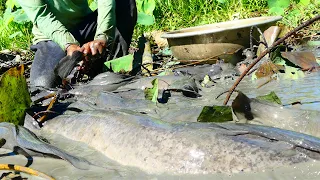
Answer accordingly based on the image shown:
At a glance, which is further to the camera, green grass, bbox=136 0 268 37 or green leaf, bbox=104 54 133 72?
green grass, bbox=136 0 268 37

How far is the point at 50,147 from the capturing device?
2451mm

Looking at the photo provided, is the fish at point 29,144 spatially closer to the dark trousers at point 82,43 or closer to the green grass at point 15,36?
the dark trousers at point 82,43

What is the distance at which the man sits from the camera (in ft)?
14.8

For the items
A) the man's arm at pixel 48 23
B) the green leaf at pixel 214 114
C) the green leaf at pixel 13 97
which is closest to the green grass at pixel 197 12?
the man's arm at pixel 48 23

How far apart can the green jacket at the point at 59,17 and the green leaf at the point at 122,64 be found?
299 millimetres

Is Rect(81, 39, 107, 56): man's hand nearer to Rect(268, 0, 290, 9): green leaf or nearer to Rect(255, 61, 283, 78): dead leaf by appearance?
Rect(255, 61, 283, 78): dead leaf

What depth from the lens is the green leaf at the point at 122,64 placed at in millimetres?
4391

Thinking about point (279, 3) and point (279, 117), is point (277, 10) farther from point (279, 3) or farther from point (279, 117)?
point (279, 117)

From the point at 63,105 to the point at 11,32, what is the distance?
5.46m

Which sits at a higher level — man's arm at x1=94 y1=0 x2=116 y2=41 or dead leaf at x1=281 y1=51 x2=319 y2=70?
man's arm at x1=94 y1=0 x2=116 y2=41

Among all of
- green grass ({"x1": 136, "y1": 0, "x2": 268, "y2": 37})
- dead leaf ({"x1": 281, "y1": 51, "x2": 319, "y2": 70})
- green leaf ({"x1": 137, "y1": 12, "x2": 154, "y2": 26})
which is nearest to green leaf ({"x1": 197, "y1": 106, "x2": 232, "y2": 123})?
dead leaf ({"x1": 281, "y1": 51, "x2": 319, "y2": 70})

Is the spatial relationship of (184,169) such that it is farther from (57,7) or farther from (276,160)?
(57,7)

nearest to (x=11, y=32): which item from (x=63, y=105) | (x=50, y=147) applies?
(x=63, y=105)

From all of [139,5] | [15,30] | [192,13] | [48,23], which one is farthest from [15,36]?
[48,23]
